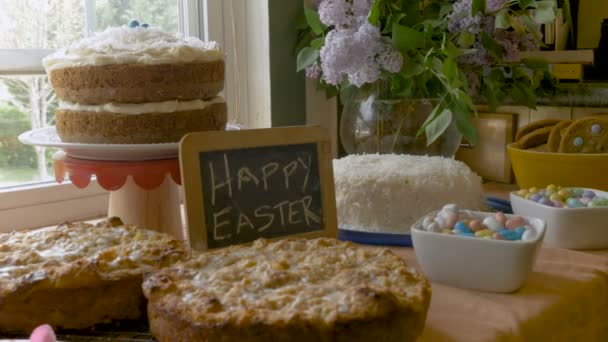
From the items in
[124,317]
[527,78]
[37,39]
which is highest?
[37,39]

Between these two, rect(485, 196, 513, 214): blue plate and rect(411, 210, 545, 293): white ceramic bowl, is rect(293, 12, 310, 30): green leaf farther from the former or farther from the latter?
rect(411, 210, 545, 293): white ceramic bowl

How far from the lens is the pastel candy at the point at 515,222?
0.92 m

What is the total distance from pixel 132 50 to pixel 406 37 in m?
0.50

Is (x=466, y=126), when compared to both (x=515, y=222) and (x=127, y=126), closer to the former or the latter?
(x=515, y=222)

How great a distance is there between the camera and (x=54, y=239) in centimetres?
87

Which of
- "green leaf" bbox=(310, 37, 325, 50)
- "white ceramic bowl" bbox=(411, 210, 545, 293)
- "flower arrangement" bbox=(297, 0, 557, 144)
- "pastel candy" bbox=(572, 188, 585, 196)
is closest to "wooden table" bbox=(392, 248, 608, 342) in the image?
"white ceramic bowl" bbox=(411, 210, 545, 293)

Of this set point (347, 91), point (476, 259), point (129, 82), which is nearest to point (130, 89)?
point (129, 82)

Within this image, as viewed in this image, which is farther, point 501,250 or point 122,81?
point 122,81

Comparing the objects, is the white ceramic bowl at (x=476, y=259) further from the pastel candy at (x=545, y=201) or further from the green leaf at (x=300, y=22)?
the green leaf at (x=300, y=22)

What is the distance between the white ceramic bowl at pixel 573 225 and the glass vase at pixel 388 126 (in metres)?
0.29

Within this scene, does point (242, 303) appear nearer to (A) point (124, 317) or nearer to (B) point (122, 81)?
(A) point (124, 317)

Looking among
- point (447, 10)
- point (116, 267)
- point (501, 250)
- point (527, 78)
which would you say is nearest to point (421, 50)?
point (447, 10)

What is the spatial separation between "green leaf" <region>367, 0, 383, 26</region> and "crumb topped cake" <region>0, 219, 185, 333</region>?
605 millimetres

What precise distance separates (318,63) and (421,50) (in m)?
0.35
